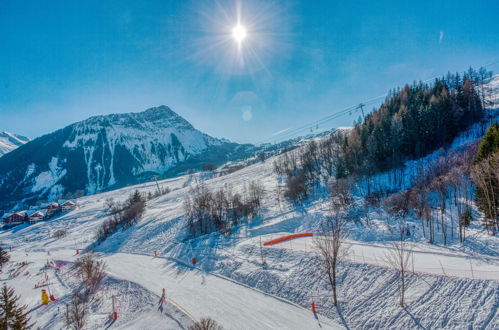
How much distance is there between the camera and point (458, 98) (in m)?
68.6

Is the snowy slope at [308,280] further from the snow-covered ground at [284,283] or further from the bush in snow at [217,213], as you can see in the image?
the bush in snow at [217,213]

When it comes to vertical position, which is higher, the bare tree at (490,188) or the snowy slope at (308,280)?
the bare tree at (490,188)

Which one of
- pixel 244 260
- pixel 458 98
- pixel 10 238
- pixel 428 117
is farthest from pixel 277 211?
pixel 10 238

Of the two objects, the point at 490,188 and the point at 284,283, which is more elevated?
the point at 490,188

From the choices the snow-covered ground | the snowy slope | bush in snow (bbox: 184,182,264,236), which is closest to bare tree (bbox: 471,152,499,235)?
the snow-covered ground

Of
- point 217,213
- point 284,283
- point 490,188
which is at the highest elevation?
point 490,188

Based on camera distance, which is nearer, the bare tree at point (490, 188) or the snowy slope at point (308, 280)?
the snowy slope at point (308, 280)

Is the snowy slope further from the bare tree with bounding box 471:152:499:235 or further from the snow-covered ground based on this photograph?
the bare tree with bounding box 471:152:499:235

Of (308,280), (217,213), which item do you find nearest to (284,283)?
(308,280)

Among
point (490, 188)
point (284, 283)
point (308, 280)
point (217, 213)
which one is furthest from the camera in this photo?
point (217, 213)

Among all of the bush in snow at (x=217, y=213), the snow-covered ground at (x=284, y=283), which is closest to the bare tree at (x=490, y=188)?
the snow-covered ground at (x=284, y=283)

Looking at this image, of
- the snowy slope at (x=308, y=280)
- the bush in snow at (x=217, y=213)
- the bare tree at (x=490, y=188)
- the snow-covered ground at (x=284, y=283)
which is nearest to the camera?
the snowy slope at (x=308, y=280)

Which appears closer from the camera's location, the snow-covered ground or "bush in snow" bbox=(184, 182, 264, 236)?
the snow-covered ground

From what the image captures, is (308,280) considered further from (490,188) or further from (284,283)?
(490,188)
